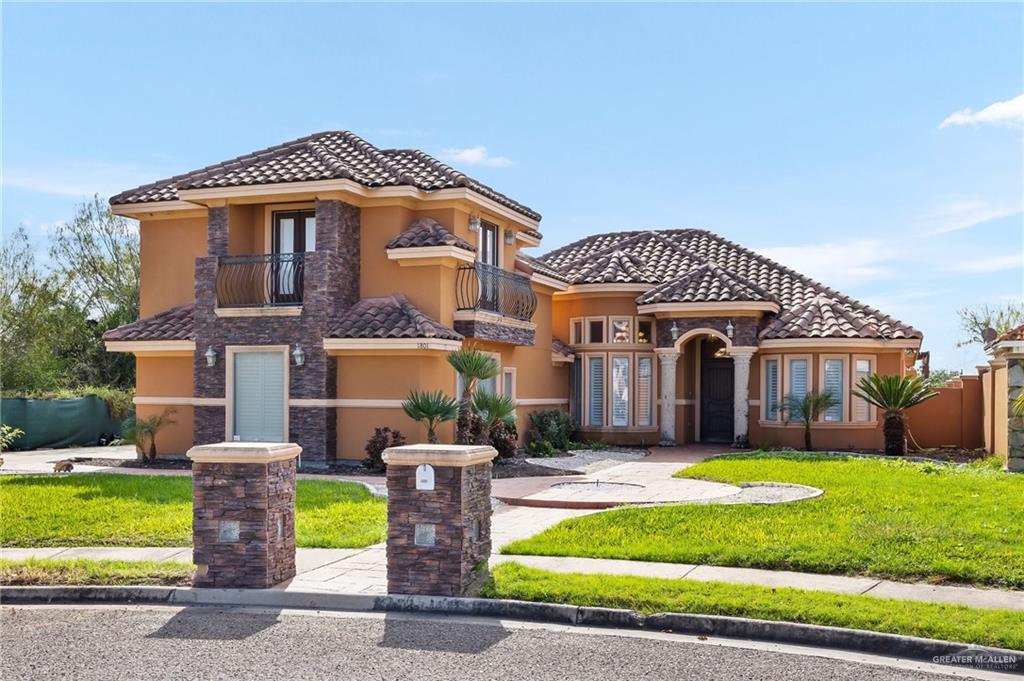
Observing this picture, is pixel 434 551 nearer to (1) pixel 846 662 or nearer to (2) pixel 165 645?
(2) pixel 165 645

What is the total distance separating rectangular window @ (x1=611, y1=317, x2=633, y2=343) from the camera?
27.8m

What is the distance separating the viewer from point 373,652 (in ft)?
26.1

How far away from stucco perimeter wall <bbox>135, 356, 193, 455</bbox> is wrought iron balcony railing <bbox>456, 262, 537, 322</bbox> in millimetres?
6407

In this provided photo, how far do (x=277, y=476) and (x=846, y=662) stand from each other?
5.67 meters

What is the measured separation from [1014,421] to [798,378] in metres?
6.39

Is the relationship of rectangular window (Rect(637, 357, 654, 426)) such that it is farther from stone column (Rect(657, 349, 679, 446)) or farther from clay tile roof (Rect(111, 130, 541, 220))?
clay tile roof (Rect(111, 130, 541, 220))

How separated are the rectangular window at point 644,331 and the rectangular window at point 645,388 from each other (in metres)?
0.57

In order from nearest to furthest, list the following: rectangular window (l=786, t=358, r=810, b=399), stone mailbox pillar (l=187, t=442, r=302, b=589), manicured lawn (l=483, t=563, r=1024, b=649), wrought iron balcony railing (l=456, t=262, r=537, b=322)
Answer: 1. manicured lawn (l=483, t=563, r=1024, b=649)
2. stone mailbox pillar (l=187, t=442, r=302, b=589)
3. wrought iron balcony railing (l=456, t=262, r=537, b=322)
4. rectangular window (l=786, t=358, r=810, b=399)

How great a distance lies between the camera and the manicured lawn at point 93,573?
10.2m

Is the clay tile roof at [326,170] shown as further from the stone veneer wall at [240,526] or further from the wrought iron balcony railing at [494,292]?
the stone veneer wall at [240,526]

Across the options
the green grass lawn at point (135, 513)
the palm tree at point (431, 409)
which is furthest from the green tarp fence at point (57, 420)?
the palm tree at point (431, 409)

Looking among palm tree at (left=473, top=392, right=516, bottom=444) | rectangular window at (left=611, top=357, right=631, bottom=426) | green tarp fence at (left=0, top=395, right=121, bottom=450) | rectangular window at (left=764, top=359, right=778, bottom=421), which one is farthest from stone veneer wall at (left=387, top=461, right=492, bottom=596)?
green tarp fence at (left=0, top=395, right=121, bottom=450)

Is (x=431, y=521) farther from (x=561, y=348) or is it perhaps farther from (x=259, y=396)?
(x=561, y=348)

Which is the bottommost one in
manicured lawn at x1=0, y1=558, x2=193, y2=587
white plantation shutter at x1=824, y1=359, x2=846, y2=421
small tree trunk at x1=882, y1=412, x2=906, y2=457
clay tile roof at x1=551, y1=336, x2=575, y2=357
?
manicured lawn at x1=0, y1=558, x2=193, y2=587
